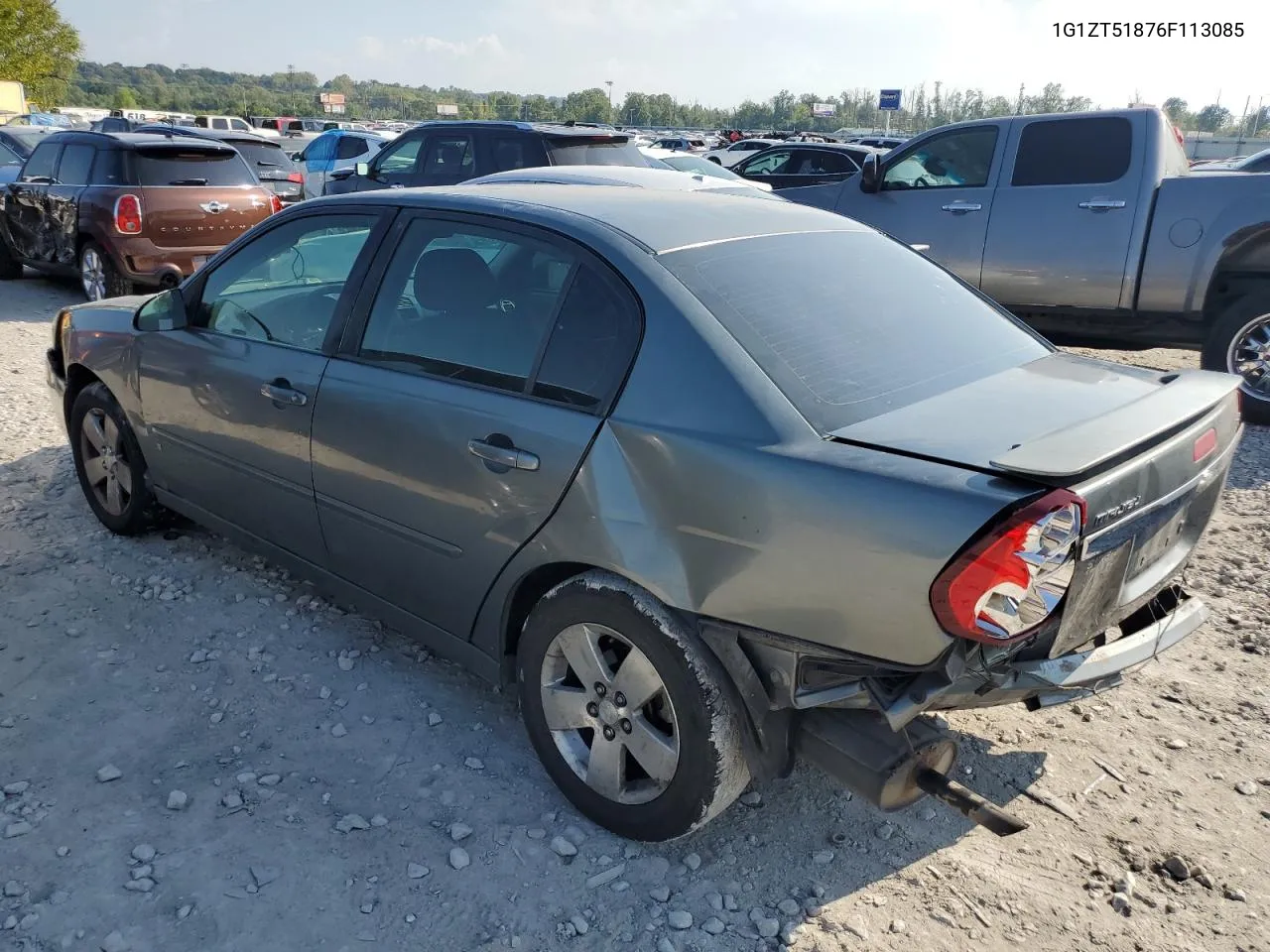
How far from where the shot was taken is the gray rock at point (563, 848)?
2678 mm

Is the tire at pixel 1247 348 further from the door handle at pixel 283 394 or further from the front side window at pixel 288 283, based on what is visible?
the door handle at pixel 283 394

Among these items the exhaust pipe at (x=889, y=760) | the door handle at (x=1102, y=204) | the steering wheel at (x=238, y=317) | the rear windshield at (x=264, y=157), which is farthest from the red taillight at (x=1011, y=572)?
the rear windshield at (x=264, y=157)

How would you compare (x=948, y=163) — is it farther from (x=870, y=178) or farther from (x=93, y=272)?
(x=93, y=272)

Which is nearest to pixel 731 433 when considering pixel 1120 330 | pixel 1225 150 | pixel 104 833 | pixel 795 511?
pixel 795 511

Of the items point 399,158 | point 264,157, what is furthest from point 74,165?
point 264,157

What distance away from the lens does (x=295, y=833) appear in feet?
9.00

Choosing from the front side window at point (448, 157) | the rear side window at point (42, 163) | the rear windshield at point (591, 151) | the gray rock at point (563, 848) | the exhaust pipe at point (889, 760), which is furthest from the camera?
the rear side window at point (42, 163)

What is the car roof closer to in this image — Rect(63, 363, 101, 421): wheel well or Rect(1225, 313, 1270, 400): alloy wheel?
Rect(63, 363, 101, 421): wheel well

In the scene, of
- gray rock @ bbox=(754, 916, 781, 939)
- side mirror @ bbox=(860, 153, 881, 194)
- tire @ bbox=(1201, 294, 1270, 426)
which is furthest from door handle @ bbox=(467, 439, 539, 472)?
side mirror @ bbox=(860, 153, 881, 194)

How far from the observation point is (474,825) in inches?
110

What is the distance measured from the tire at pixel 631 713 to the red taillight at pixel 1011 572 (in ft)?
2.04

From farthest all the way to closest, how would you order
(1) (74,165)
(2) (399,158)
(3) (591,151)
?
(2) (399,158), (1) (74,165), (3) (591,151)

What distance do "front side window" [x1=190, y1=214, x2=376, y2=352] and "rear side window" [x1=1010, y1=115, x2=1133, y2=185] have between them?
5.70 m

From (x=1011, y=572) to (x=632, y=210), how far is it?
1.62m
